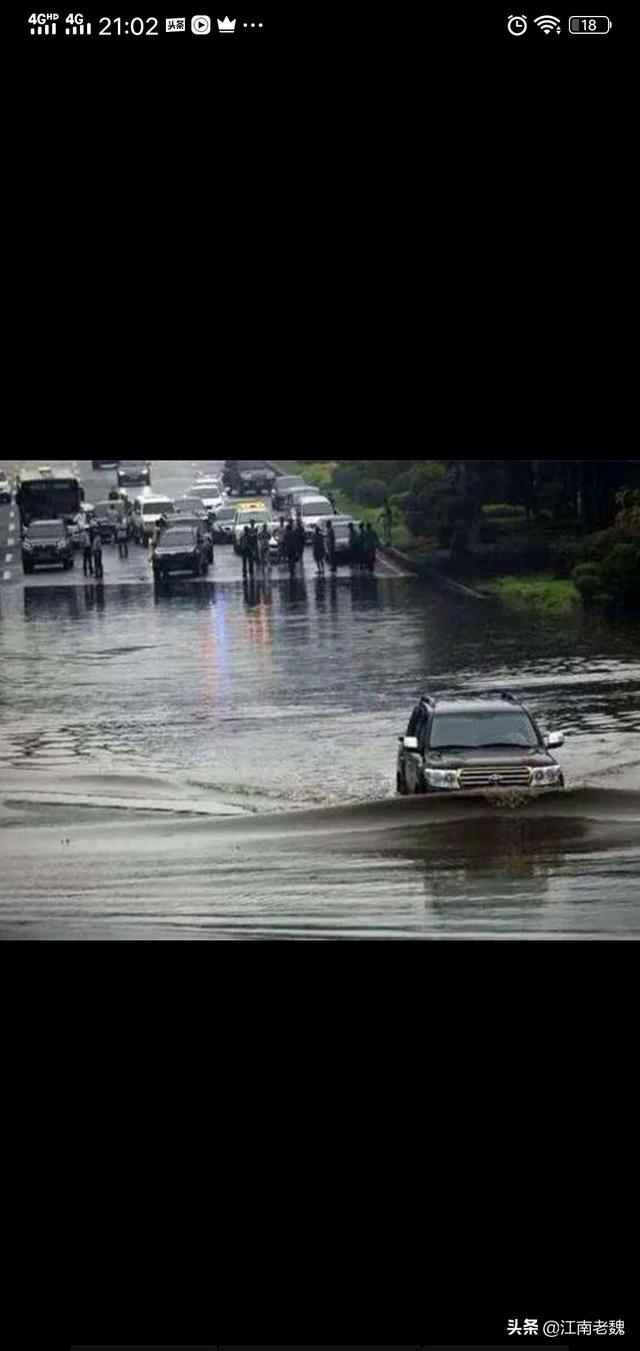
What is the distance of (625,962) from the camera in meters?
10.9

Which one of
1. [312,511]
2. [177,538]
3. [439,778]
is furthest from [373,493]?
[439,778]

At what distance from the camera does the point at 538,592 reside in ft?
38.6

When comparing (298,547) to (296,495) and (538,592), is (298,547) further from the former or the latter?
(538,592)

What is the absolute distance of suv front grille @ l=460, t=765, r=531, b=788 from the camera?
11.5 metres

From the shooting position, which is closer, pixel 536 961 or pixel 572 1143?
pixel 572 1143
